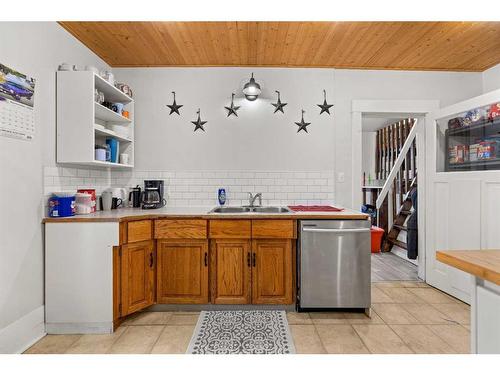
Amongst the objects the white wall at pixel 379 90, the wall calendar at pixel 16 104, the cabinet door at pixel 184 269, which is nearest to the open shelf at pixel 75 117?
the wall calendar at pixel 16 104

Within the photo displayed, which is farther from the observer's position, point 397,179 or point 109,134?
point 397,179

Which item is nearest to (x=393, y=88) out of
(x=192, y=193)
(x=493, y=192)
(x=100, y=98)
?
(x=493, y=192)

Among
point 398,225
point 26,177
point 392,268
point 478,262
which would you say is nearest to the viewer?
point 478,262

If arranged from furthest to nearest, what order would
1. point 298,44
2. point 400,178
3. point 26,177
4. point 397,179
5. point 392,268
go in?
point 397,179 < point 400,178 < point 392,268 < point 298,44 < point 26,177

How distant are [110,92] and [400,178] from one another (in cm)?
486

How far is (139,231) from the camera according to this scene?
8.61 ft

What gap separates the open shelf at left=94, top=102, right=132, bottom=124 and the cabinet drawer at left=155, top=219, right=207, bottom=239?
3.78 feet

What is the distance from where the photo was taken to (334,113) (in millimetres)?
3590

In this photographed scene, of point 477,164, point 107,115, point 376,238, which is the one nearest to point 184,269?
point 107,115

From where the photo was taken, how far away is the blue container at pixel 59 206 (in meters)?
2.44

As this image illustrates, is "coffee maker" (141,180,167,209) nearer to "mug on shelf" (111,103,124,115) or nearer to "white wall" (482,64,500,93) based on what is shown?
"mug on shelf" (111,103,124,115)

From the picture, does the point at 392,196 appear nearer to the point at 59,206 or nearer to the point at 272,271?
the point at 272,271

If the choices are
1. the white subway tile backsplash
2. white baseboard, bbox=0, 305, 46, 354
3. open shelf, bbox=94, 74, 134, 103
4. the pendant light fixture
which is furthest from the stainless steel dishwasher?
open shelf, bbox=94, 74, 134, 103
